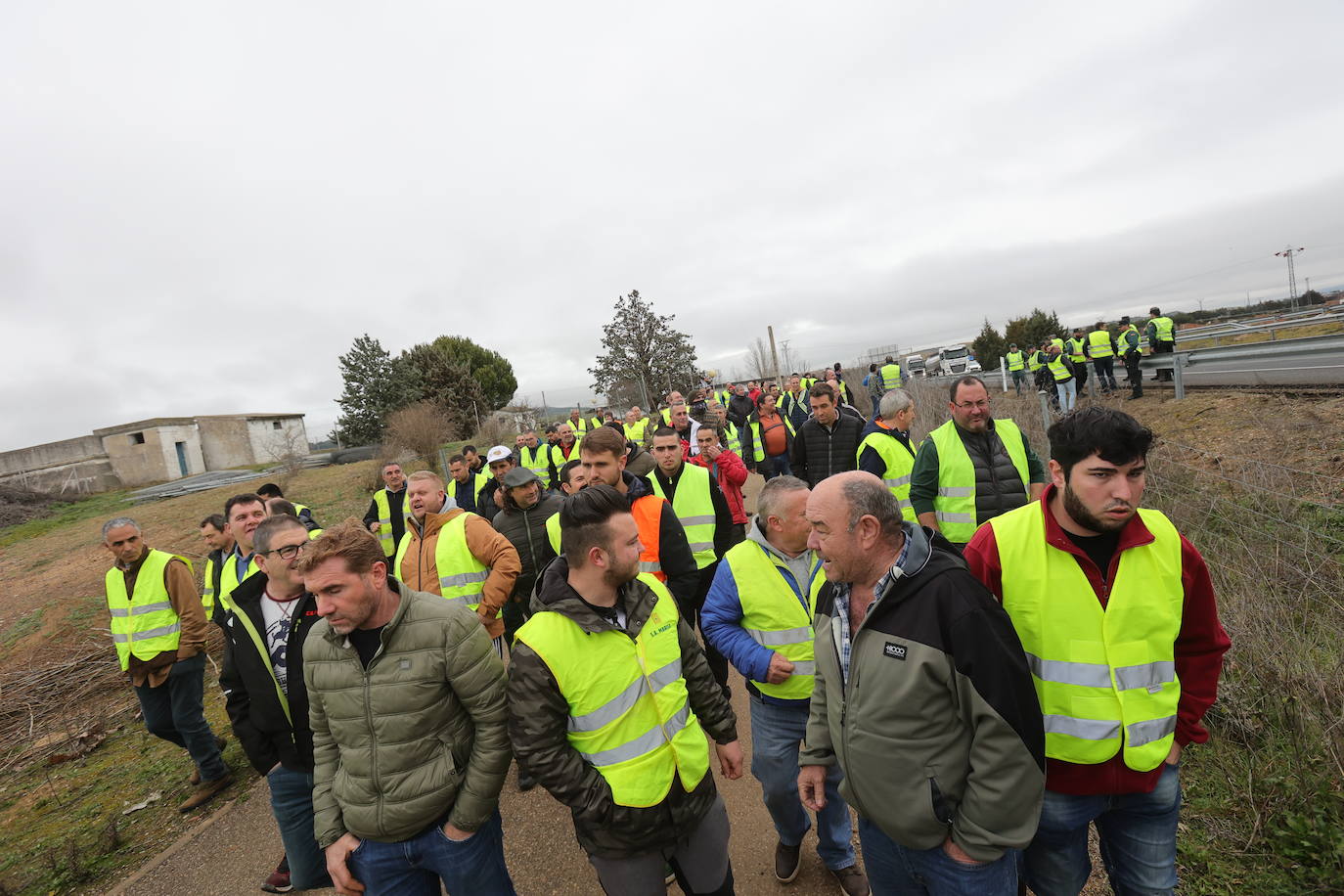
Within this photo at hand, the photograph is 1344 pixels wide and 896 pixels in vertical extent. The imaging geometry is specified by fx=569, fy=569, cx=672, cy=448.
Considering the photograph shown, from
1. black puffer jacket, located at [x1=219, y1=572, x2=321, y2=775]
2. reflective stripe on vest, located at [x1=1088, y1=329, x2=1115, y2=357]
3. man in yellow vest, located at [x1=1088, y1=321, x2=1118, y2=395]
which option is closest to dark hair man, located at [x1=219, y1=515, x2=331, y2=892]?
black puffer jacket, located at [x1=219, y1=572, x2=321, y2=775]

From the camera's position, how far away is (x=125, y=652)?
4145 millimetres

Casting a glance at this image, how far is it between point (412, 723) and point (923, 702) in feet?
5.63

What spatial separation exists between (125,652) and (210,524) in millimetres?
1010

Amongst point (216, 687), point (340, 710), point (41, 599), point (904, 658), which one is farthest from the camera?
point (41, 599)

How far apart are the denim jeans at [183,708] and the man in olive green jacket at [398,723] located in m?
3.07

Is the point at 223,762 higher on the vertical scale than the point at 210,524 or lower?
lower

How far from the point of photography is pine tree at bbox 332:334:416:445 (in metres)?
28.0

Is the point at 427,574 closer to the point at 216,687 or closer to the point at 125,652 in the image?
the point at 125,652

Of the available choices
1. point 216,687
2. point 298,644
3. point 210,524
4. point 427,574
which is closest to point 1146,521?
point 298,644

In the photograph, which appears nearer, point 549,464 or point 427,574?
point 427,574

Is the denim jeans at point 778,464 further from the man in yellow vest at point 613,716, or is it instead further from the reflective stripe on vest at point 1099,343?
the reflective stripe on vest at point 1099,343

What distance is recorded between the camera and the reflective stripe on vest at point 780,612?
255 centimetres

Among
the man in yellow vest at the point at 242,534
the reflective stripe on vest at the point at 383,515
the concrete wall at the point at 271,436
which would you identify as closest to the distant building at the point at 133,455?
the concrete wall at the point at 271,436

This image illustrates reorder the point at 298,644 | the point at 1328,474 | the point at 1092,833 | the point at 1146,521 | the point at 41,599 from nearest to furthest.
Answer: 1. the point at 1146,521
2. the point at 298,644
3. the point at 1092,833
4. the point at 1328,474
5. the point at 41,599
